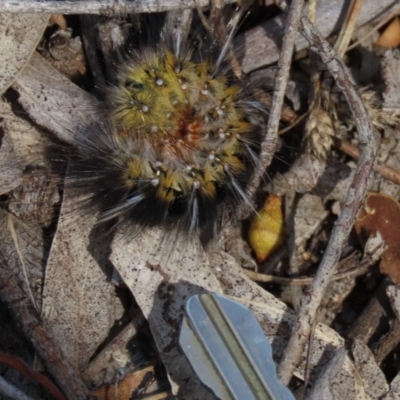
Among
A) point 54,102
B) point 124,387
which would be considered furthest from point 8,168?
point 124,387

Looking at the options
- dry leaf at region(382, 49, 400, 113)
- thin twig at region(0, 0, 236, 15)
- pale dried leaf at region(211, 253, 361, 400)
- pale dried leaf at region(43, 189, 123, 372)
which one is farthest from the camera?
dry leaf at region(382, 49, 400, 113)

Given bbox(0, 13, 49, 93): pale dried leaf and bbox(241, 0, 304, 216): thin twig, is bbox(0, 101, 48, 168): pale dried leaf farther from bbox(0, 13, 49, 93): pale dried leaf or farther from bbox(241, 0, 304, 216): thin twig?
bbox(241, 0, 304, 216): thin twig

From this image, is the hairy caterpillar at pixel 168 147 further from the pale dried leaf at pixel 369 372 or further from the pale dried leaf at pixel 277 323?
the pale dried leaf at pixel 369 372

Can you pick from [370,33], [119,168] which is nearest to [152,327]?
[119,168]

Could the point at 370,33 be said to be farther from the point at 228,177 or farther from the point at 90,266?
the point at 90,266

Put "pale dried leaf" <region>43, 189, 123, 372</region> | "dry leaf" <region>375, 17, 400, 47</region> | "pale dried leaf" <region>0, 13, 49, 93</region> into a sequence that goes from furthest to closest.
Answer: "dry leaf" <region>375, 17, 400, 47</region>, "pale dried leaf" <region>0, 13, 49, 93</region>, "pale dried leaf" <region>43, 189, 123, 372</region>

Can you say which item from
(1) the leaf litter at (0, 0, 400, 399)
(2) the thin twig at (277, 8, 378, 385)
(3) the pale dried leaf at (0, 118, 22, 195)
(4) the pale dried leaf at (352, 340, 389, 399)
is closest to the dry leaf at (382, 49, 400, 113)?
(1) the leaf litter at (0, 0, 400, 399)
